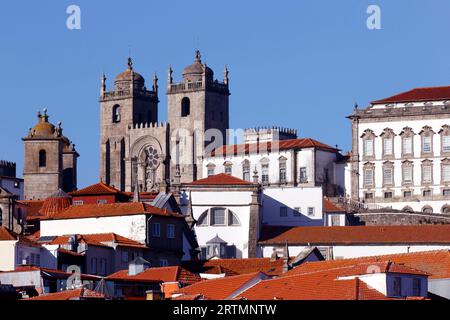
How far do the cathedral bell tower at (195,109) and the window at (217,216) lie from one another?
2014 inches

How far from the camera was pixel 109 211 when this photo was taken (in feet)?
307

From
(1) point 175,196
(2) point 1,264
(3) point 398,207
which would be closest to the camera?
(2) point 1,264

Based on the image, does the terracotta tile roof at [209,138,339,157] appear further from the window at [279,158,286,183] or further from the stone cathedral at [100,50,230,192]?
the stone cathedral at [100,50,230,192]

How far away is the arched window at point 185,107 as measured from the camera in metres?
168

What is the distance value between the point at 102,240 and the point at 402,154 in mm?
49011

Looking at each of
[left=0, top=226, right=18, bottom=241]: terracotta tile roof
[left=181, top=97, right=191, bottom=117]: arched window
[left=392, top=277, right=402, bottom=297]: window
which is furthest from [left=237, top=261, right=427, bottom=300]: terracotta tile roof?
[left=181, top=97, right=191, bottom=117]: arched window

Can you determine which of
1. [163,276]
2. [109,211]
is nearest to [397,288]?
[163,276]

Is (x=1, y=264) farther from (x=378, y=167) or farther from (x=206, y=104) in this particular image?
(x=206, y=104)

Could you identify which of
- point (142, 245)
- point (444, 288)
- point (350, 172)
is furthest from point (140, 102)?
point (444, 288)

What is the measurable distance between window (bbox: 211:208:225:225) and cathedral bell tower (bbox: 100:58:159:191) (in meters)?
53.7

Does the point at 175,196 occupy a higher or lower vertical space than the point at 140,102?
lower

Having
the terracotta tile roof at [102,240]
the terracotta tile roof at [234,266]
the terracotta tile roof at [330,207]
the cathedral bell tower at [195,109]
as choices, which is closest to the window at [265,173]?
the terracotta tile roof at [330,207]
